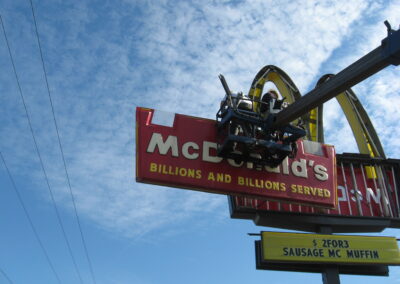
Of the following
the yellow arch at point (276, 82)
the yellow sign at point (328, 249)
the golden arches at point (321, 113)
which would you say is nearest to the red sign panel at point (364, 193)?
the golden arches at point (321, 113)

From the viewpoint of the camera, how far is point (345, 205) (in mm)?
15977

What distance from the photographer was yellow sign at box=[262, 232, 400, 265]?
14258 mm

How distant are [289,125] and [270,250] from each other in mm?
3793

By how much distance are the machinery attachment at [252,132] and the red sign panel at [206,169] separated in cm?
28

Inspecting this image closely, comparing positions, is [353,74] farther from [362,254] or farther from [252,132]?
[362,254]

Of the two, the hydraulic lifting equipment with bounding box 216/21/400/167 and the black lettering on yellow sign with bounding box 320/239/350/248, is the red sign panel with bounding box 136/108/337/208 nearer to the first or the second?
the hydraulic lifting equipment with bounding box 216/21/400/167

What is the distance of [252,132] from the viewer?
12969 millimetres

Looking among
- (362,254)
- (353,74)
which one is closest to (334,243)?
(362,254)

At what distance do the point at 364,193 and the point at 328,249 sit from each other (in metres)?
2.86

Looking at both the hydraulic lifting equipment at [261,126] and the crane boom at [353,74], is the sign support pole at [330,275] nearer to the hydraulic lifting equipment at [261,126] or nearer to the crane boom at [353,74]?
the hydraulic lifting equipment at [261,126]

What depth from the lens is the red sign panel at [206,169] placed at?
1240cm

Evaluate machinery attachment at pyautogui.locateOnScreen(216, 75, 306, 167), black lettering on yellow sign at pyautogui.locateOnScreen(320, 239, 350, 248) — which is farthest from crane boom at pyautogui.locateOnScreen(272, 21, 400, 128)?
black lettering on yellow sign at pyautogui.locateOnScreen(320, 239, 350, 248)

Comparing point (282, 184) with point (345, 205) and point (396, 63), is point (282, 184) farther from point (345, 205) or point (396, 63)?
point (396, 63)

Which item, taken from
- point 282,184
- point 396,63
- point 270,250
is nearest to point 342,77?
point 396,63
